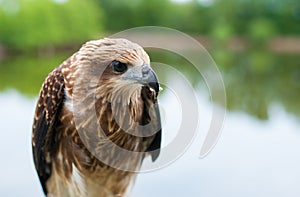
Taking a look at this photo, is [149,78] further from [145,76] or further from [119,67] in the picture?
[119,67]

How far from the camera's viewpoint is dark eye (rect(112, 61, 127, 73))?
1756 millimetres

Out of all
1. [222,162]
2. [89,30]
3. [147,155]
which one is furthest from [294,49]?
[147,155]

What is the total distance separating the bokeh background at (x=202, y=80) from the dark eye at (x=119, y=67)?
179mm

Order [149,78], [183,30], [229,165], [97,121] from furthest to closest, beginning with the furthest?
[183,30], [229,165], [97,121], [149,78]

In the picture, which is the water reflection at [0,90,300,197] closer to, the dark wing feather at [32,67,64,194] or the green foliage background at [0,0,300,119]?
the green foliage background at [0,0,300,119]

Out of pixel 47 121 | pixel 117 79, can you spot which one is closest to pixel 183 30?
pixel 47 121

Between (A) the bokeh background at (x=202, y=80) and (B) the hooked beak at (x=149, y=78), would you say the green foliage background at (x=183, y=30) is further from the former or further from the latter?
(B) the hooked beak at (x=149, y=78)

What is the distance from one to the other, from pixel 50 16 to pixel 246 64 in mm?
11578

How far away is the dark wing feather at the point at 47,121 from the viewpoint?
6.73 ft

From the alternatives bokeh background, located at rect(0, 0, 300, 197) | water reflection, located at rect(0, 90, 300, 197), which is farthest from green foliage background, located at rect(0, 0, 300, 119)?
water reflection, located at rect(0, 90, 300, 197)

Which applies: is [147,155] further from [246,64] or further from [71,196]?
[246,64]

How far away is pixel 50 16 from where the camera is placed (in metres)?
26.0

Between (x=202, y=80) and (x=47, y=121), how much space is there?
3379mm

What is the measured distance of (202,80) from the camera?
17.4 feet
